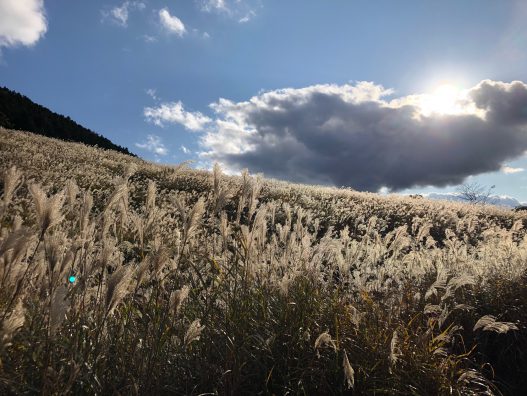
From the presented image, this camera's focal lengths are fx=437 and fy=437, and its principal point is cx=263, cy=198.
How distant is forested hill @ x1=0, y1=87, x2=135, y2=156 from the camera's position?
52.1 meters

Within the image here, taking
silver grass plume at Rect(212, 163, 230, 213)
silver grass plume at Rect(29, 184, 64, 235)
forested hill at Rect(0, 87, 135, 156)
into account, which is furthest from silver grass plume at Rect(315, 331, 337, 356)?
forested hill at Rect(0, 87, 135, 156)

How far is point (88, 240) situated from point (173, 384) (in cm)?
118

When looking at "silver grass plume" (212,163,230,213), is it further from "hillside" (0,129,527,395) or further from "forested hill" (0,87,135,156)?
"forested hill" (0,87,135,156)

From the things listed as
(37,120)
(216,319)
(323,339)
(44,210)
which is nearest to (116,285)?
(44,210)

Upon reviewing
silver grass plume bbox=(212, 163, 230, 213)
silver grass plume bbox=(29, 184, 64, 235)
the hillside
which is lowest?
the hillside

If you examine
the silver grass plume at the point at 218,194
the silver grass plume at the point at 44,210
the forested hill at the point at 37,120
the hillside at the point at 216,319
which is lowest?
the hillside at the point at 216,319

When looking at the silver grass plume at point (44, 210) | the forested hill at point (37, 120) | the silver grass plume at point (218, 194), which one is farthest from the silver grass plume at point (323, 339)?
the forested hill at point (37, 120)

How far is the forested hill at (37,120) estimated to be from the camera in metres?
52.1

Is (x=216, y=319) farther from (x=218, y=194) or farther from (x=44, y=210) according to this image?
(x=44, y=210)

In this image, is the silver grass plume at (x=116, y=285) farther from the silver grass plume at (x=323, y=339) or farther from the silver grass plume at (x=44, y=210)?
the silver grass plume at (x=323, y=339)

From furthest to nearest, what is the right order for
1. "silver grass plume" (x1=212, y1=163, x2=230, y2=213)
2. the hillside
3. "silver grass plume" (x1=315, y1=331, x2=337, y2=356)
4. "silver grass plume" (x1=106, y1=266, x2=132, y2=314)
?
"silver grass plume" (x1=212, y1=163, x2=230, y2=213) < "silver grass plume" (x1=315, y1=331, x2=337, y2=356) < the hillside < "silver grass plume" (x1=106, y1=266, x2=132, y2=314)

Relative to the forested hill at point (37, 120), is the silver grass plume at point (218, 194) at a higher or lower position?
lower

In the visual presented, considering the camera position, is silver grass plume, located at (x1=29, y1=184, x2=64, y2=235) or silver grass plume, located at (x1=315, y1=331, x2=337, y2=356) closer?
silver grass plume, located at (x1=29, y1=184, x2=64, y2=235)

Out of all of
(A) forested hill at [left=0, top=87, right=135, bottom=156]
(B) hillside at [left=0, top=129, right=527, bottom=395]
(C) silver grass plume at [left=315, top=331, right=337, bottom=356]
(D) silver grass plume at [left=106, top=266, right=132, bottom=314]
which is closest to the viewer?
(D) silver grass plume at [left=106, top=266, right=132, bottom=314]
